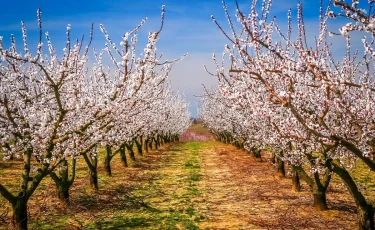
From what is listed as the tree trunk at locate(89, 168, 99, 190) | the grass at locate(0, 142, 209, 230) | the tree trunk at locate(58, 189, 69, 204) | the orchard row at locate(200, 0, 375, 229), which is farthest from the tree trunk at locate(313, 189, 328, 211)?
the tree trunk at locate(89, 168, 99, 190)

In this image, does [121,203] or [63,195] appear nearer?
[63,195]

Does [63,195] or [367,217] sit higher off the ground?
[63,195]

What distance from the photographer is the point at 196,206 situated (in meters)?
12.5

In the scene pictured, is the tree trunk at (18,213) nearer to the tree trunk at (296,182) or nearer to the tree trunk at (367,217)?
the tree trunk at (367,217)

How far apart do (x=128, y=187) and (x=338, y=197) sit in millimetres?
9204

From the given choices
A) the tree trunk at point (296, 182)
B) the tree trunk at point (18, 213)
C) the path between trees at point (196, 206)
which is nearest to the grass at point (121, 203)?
the path between trees at point (196, 206)

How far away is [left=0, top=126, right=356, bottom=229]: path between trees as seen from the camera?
401 inches

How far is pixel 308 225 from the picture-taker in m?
9.68

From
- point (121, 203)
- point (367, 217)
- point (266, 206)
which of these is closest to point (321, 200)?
point (266, 206)

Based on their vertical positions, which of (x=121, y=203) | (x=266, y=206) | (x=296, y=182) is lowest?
(x=266, y=206)

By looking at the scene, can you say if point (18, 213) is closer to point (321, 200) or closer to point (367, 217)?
point (367, 217)

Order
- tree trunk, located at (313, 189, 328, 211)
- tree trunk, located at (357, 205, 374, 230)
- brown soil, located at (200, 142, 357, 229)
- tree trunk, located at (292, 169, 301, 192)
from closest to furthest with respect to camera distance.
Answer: tree trunk, located at (357, 205, 374, 230) < brown soil, located at (200, 142, 357, 229) < tree trunk, located at (313, 189, 328, 211) < tree trunk, located at (292, 169, 301, 192)

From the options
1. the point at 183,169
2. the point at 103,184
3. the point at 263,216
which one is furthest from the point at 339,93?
the point at 183,169

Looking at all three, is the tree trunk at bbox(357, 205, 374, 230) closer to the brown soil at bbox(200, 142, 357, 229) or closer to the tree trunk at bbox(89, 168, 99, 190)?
the brown soil at bbox(200, 142, 357, 229)
